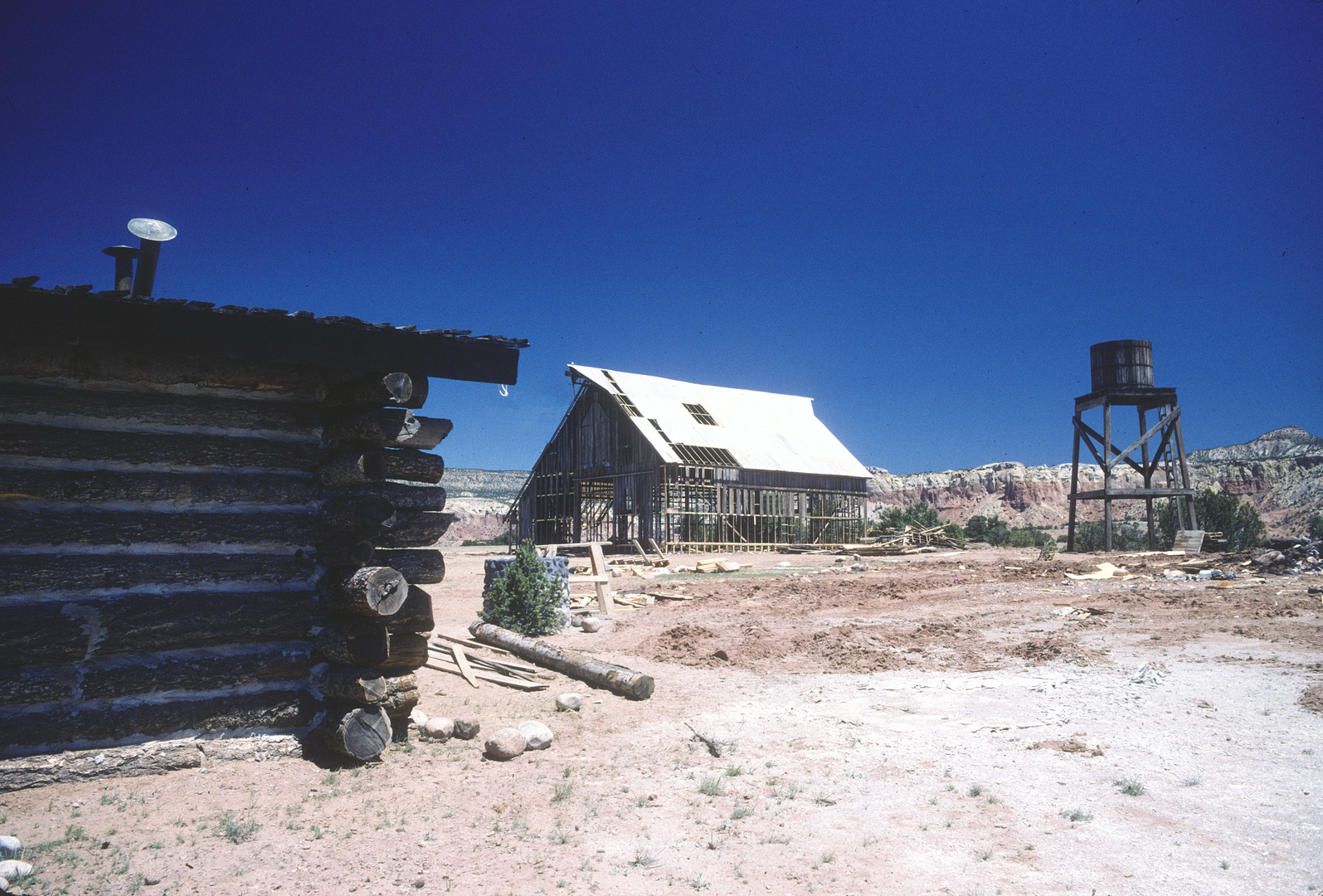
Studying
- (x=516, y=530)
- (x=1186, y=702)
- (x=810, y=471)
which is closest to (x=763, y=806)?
(x=1186, y=702)

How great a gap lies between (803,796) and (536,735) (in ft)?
8.77

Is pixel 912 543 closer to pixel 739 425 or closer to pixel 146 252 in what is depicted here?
pixel 739 425

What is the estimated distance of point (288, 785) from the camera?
590cm

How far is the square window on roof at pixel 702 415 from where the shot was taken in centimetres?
3678

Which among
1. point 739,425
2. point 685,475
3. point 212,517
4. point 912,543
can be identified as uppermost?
point 739,425

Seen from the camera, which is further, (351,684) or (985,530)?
(985,530)

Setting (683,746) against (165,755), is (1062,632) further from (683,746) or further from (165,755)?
(165,755)

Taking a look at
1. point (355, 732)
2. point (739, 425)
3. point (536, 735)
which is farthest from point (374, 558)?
point (739, 425)

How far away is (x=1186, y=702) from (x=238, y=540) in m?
9.56

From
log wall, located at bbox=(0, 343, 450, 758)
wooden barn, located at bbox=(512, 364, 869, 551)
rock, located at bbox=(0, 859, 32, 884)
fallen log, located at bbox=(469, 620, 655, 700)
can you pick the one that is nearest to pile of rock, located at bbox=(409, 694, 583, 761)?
log wall, located at bbox=(0, 343, 450, 758)

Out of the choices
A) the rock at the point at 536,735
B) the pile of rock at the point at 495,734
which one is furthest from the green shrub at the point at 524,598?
the rock at the point at 536,735

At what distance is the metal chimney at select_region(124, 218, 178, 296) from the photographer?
681 cm

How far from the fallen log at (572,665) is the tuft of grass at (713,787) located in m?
2.80

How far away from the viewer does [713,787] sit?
5.94 meters
